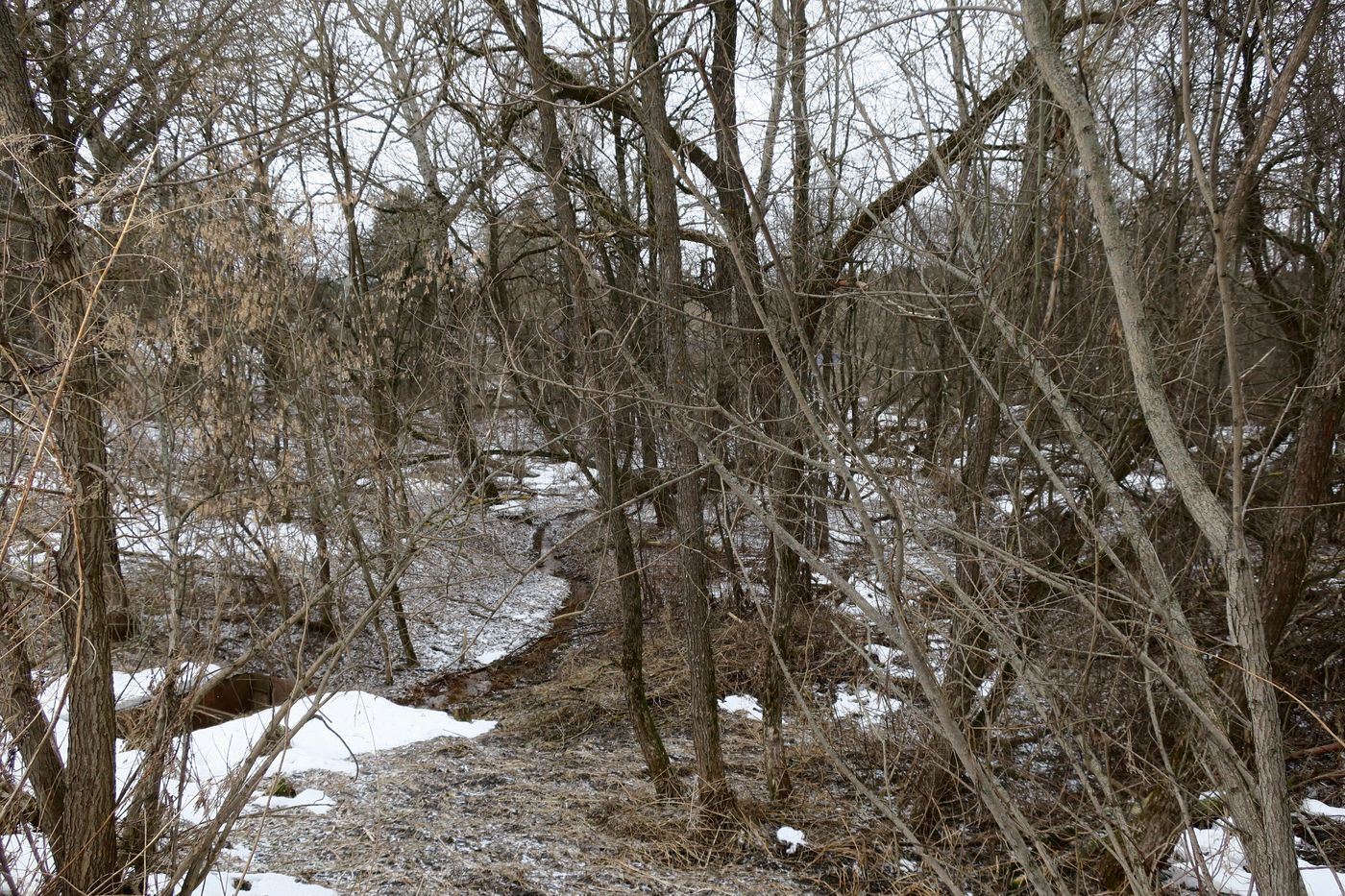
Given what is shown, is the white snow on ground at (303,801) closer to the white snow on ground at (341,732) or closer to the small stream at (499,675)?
the white snow on ground at (341,732)

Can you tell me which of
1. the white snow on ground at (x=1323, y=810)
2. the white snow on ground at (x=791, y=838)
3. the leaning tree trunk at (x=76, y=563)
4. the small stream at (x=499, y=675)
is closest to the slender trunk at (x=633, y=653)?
the white snow on ground at (x=791, y=838)

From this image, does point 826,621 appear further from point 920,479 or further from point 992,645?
point 992,645

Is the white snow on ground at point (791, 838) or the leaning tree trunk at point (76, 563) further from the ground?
the leaning tree trunk at point (76, 563)

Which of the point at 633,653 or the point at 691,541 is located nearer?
the point at 691,541

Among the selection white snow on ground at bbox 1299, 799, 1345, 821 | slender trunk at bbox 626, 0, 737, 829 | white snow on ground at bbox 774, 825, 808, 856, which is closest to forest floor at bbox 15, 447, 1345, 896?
white snow on ground at bbox 774, 825, 808, 856

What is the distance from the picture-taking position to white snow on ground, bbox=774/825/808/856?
5729mm

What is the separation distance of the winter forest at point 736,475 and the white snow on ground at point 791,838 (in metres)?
0.02

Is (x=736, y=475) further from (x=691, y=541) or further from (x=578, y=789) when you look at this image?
(x=578, y=789)

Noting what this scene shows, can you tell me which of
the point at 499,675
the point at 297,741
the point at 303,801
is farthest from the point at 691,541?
the point at 499,675

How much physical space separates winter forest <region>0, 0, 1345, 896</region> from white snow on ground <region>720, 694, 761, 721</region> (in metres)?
0.14

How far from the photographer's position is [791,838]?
5820mm

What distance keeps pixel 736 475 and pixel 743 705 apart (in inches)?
206

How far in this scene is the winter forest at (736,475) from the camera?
9.20ft

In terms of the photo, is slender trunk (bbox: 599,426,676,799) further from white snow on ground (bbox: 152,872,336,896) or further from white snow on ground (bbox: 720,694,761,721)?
white snow on ground (bbox: 152,872,336,896)
